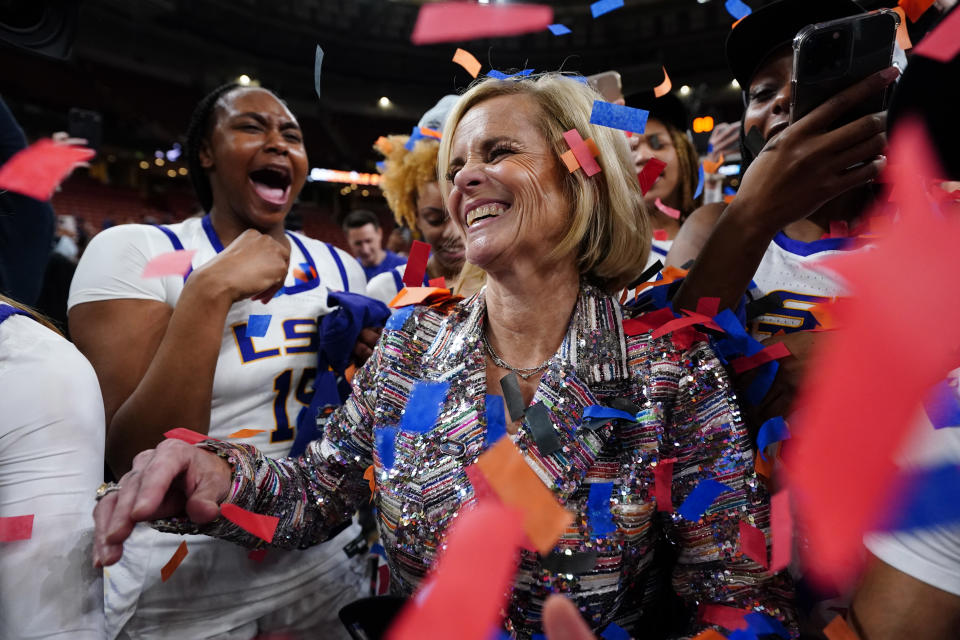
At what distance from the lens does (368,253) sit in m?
5.24

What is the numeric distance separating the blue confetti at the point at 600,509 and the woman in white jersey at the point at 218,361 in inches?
30.9

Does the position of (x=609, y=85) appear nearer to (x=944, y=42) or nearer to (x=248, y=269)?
(x=248, y=269)

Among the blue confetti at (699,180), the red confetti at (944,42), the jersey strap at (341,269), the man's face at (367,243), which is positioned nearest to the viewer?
the red confetti at (944,42)

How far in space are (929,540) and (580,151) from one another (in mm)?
852

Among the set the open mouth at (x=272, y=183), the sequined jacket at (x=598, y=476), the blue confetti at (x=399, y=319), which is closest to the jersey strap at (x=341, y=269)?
the open mouth at (x=272, y=183)

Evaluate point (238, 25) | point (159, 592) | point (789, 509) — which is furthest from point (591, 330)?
point (238, 25)

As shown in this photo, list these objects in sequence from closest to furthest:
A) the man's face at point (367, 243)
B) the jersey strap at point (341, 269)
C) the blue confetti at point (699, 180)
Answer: the jersey strap at point (341, 269) → the blue confetti at point (699, 180) → the man's face at point (367, 243)

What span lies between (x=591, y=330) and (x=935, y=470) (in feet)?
1.81

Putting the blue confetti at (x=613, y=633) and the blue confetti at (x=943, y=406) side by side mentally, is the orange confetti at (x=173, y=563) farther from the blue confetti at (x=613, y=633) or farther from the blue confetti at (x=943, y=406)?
the blue confetti at (x=943, y=406)

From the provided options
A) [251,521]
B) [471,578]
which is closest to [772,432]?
[471,578]

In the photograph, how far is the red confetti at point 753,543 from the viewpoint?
0.91 metres

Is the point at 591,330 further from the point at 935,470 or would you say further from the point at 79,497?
the point at 79,497

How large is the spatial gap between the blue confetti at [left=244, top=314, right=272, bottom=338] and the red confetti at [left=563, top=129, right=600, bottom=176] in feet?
2.81

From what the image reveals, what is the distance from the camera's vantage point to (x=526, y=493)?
0.95m
